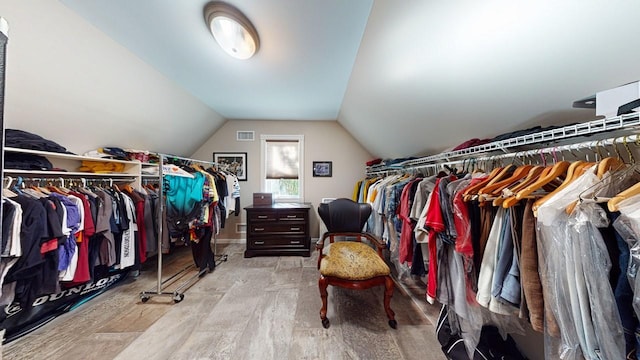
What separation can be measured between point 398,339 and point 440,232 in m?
0.93

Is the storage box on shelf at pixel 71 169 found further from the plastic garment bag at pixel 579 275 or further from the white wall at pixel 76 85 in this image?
the plastic garment bag at pixel 579 275

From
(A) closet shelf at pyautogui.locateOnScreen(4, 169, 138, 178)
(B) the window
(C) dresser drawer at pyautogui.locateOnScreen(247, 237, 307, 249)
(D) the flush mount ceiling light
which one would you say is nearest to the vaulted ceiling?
(D) the flush mount ceiling light

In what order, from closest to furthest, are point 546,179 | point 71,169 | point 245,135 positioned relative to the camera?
point 546,179 < point 71,169 < point 245,135

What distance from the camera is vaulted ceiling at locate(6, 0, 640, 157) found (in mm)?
923

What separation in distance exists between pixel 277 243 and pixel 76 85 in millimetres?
2609

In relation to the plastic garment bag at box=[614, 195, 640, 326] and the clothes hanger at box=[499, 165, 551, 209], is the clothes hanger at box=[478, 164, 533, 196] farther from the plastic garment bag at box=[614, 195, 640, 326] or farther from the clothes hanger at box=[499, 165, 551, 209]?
the plastic garment bag at box=[614, 195, 640, 326]


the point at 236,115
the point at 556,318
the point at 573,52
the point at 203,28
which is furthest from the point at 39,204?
the point at 573,52

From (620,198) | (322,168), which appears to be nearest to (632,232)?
(620,198)

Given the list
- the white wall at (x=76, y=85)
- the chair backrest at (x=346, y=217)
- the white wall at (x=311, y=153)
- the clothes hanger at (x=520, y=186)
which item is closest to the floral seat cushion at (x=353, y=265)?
the chair backrest at (x=346, y=217)

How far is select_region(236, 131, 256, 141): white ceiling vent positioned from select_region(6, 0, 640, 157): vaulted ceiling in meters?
1.21

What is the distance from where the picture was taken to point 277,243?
3240 mm

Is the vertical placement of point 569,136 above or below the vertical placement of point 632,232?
above

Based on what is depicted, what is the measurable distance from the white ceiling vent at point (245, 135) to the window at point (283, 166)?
0.65 feet

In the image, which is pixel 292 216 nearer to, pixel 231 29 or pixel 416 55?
pixel 231 29
